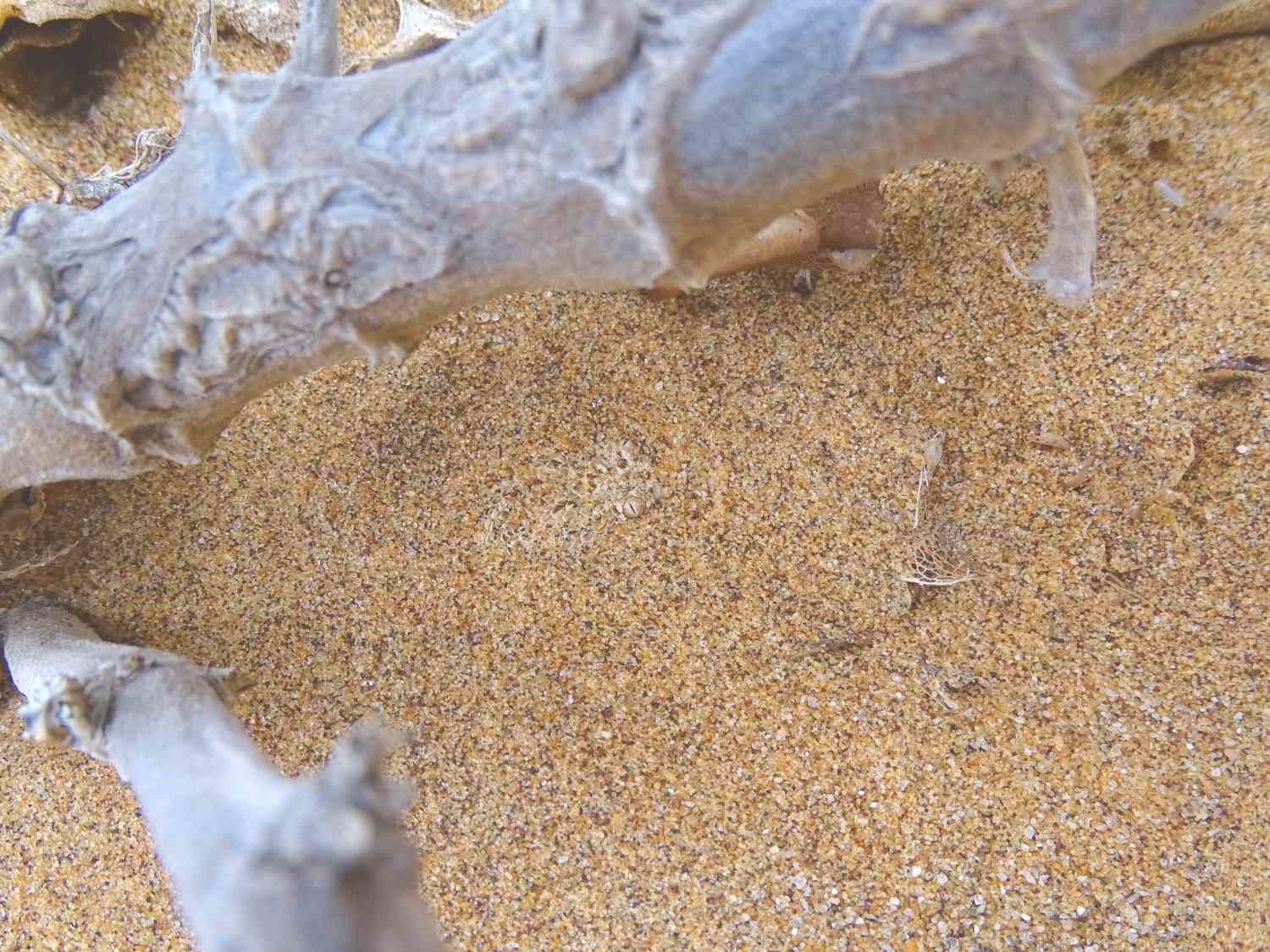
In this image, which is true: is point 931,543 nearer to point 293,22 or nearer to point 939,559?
point 939,559

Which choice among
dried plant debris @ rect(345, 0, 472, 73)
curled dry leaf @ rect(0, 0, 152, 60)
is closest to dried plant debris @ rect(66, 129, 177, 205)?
curled dry leaf @ rect(0, 0, 152, 60)

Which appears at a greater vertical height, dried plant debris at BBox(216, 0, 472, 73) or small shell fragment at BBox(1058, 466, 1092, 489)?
dried plant debris at BBox(216, 0, 472, 73)

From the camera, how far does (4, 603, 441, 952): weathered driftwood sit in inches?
20.9

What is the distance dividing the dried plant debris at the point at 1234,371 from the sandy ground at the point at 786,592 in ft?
0.04

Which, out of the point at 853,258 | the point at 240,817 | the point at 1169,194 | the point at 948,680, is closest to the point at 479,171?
the point at 240,817

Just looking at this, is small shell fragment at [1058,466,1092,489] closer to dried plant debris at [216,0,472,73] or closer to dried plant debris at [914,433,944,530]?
dried plant debris at [914,433,944,530]

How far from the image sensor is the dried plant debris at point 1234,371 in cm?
117

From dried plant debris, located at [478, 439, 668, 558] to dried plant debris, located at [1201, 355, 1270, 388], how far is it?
2.37ft

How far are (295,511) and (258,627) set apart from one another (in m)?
0.16

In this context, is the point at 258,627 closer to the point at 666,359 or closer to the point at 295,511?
the point at 295,511

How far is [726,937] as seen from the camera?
3.82ft

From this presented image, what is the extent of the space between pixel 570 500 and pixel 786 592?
1.04ft

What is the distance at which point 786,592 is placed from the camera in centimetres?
121

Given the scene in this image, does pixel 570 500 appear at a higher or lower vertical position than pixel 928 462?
higher
